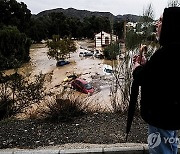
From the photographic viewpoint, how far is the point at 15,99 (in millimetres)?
5480

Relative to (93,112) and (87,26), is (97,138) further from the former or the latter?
(87,26)

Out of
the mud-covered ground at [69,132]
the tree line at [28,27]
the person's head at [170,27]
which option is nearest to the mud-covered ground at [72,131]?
the mud-covered ground at [69,132]

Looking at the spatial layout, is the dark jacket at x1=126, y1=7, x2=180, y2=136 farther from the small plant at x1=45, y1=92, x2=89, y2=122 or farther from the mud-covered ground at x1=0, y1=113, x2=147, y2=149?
the small plant at x1=45, y1=92, x2=89, y2=122

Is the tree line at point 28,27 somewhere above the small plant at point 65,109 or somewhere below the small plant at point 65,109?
above

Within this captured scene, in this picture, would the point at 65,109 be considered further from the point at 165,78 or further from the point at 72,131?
the point at 165,78

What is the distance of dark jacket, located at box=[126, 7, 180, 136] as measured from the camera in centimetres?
185

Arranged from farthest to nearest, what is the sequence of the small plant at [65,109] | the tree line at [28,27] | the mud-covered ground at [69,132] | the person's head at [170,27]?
the tree line at [28,27]
the small plant at [65,109]
the mud-covered ground at [69,132]
the person's head at [170,27]

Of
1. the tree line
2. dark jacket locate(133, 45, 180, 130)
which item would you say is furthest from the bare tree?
the tree line

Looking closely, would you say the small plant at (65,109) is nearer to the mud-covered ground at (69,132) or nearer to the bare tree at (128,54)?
the mud-covered ground at (69,132)

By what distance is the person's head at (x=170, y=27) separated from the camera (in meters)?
1.83

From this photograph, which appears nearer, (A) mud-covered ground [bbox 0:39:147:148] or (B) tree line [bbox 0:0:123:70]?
(A) mud-covered ground [bbox 0:39:147:148]

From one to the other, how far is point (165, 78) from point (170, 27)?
33 centimetres

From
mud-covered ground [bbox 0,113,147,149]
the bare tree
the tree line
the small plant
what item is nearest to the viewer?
mud-covered ground [bbox 0,113,147,149]

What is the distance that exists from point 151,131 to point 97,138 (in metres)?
1.65
